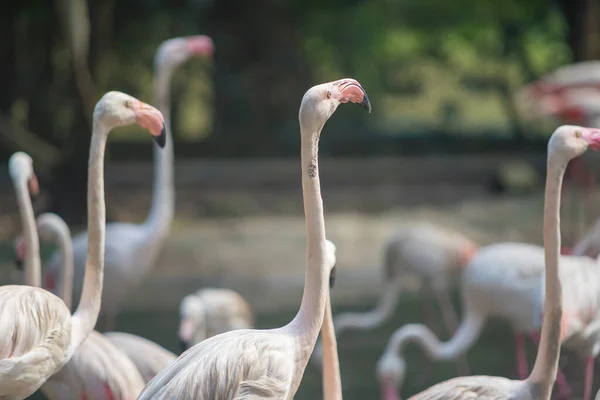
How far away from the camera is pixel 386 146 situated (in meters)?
13.7

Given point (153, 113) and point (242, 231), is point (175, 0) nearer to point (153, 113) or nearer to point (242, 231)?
point (242, 231)

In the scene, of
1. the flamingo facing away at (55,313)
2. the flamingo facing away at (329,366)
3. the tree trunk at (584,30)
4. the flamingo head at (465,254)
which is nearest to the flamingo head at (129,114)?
the flamingo facing away at (55,313)

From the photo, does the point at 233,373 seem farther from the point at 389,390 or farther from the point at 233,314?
the point at 233,314

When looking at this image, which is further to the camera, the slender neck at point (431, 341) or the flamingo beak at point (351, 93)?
the slender neck at point (431, 341)

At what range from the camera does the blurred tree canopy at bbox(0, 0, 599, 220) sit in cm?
1297

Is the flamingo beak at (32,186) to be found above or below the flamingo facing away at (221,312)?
above

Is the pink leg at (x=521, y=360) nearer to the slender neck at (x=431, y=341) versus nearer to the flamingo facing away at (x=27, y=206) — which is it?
the slender neck at (x=431, y=341)

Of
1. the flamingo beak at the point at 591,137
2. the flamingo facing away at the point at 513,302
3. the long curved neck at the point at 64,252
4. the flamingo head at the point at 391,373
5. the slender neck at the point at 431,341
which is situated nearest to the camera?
the flamingo beak at the point at 591,137

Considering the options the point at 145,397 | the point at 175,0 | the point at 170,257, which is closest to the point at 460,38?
the point at 175,0

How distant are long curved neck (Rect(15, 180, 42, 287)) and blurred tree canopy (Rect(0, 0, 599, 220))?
8288mm

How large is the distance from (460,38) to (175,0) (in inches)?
162

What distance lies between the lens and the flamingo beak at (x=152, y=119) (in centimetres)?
371

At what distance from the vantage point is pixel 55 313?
349 centimetres

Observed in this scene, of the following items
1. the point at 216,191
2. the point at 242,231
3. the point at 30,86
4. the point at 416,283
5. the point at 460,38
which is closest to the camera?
the point at 416,283
